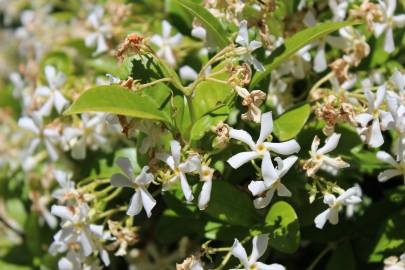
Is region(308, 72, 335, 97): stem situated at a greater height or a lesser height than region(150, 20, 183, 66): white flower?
greater

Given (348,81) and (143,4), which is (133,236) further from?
(143,4)

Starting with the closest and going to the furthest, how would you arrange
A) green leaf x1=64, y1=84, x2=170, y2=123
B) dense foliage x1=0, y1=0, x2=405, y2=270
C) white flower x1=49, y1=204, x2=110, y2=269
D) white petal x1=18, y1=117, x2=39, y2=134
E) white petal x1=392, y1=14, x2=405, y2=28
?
green leaf x1=64, y1=84, x2=170, y2=123, dense foliage x1=0, y1=0, x2=405, y2=270, white flower x1=49, y1=204, x2=110, y2=269, white petal x1=392, y1=14, x2=405, y2=28, white petal x1=18, y1=117, x2=39, y2=134

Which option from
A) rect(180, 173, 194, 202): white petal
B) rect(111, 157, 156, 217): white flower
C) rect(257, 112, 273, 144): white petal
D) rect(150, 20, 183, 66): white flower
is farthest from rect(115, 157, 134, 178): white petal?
rect(150, 20, 183, 66): white flower

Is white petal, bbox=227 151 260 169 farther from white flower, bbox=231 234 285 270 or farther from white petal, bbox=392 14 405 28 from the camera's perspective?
white petal, bbox=392 14 405 28

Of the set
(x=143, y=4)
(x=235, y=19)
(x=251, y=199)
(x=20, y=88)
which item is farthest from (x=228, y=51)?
(x=20, y=88)

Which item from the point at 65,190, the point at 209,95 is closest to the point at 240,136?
the point at 209,95

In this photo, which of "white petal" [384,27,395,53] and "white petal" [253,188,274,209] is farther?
"white petal" [384,27,395,53]

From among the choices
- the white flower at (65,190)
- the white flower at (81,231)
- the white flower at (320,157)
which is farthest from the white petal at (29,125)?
the white flower at (320,157)

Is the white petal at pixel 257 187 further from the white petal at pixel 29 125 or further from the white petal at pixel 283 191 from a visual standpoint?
the white petal at pixel 29 125
